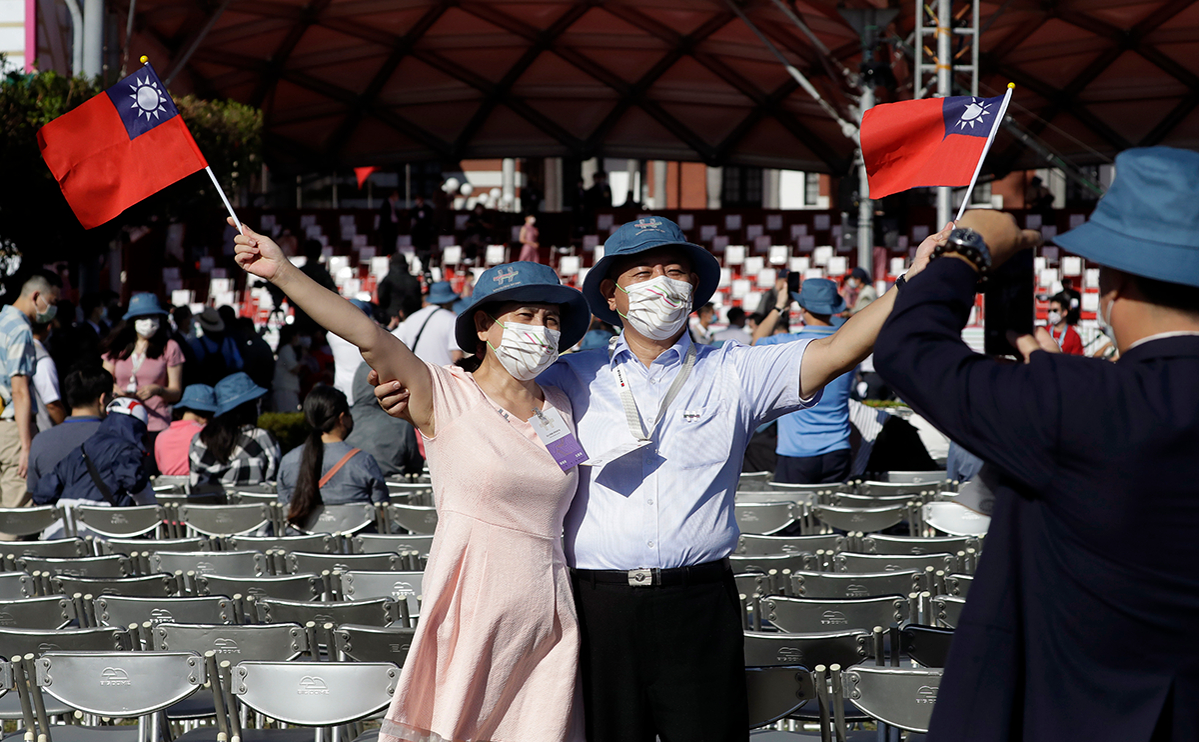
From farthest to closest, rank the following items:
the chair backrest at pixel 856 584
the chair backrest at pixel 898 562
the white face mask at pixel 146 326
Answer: the white face mask at pixel 146 326, the chair backrest at pixel 898 562, the chair backrest at pixel 856 584

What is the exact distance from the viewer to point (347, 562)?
16.8 ft

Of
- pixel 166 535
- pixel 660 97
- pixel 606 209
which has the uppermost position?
pixel 660 97

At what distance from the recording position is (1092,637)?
5.90 feet

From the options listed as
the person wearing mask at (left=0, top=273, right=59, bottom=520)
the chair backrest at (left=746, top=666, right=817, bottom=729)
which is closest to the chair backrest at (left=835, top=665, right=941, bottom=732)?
the chair backrest at (left=746, top=666, right=817, bottom=729)

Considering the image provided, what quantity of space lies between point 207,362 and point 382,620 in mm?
7436

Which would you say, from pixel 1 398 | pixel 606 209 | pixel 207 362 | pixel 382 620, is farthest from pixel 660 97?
pixel 382 620

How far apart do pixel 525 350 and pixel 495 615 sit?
0.65 meters

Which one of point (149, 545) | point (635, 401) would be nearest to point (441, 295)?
point (149, 545)

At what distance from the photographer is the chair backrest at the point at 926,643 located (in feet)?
12.0

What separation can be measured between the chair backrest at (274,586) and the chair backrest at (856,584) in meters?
1.92

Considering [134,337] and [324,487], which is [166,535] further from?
[134,337]

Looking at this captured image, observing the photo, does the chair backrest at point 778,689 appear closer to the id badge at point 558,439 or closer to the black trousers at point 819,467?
the id badge at point 558,439

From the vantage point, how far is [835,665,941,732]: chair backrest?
10.8 ft

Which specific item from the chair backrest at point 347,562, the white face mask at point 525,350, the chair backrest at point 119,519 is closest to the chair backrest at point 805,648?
the white face mask at point 525,350
